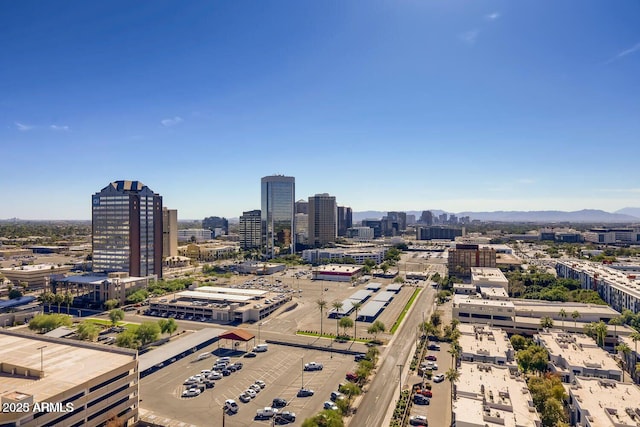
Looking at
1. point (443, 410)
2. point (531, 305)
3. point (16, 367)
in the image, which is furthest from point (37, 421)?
point (531, 305)

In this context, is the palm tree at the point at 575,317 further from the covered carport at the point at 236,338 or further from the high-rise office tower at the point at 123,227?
the high-rise office tower at the point at 123,227

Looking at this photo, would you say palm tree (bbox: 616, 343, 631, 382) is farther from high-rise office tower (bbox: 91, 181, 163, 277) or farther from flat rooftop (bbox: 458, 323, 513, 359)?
high-rise office tower (bbox: 91, 181, 163, 277)

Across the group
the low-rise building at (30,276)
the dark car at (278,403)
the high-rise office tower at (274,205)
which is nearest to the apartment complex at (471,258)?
the high-rise office tower at (274,205)

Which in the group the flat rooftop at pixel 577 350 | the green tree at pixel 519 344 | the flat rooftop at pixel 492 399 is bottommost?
the green tree at pixel 519 344

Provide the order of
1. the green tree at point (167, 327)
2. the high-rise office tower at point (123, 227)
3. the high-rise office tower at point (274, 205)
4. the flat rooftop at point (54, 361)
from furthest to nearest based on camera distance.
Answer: the high-rise office tower at point (274, 205) < the high-rise office tower at point (123, 227) < the green tree at point (167, 327) < the flat rooftop at point (54, 361)

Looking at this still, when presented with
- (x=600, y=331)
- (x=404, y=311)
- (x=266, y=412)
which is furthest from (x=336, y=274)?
(x=266, y=412)
